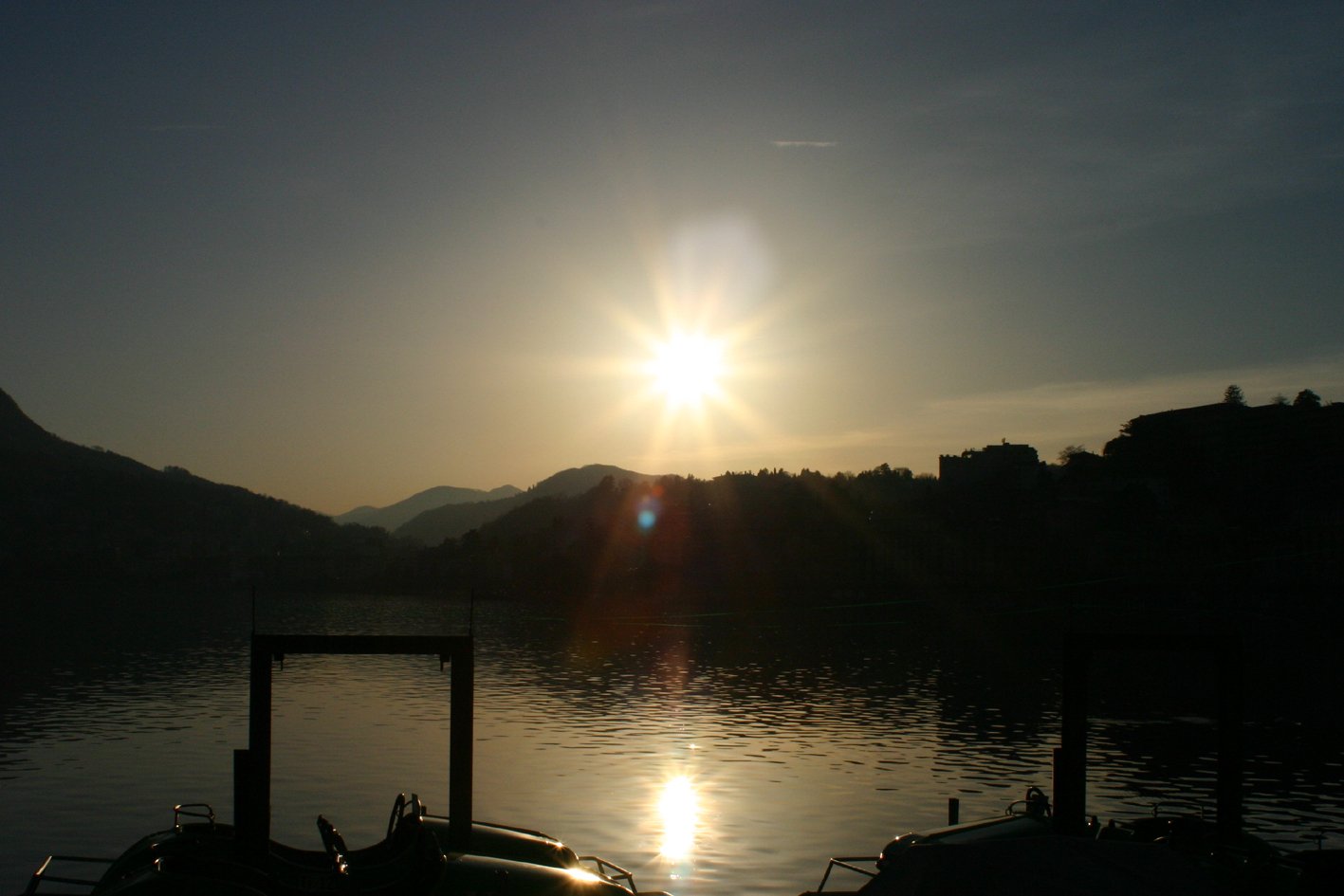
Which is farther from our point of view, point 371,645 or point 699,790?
point 699,790

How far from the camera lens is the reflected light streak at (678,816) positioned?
30969 millimetres

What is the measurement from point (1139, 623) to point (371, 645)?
16548cm

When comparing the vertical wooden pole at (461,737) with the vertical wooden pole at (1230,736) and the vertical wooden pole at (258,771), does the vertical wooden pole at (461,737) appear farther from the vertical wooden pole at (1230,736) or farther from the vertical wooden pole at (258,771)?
the vertical wooden pole at (1230,736)

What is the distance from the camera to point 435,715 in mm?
59938

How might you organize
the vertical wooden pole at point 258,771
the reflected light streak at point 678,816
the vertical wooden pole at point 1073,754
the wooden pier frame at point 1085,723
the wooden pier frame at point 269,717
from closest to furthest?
the vertical wooden pole at point 258,771
the wooden pier frame at point 269,717
the vertical wooden pole at point 1073,754
the wooden pier frame at point 1085,723
the reflected light streak at point 678,816

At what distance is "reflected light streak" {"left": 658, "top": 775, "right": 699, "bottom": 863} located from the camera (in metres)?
31.0

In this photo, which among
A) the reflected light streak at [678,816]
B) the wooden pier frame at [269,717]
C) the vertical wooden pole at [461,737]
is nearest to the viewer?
the wooden pier frame at [269,717]

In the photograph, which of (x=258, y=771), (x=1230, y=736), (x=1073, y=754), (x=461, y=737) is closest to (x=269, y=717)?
(x=258, y=771)

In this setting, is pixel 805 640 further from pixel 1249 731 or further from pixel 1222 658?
pixel 1222 658

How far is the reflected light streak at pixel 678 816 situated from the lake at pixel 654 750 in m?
0.12

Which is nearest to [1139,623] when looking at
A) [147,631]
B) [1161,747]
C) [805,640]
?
[805,640]

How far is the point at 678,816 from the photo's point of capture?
3566 cm

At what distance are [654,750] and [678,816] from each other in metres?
14.7

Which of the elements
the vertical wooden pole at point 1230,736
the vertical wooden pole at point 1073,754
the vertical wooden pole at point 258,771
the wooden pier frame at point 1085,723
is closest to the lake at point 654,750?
the vertical wooden pole at point 1073,754
